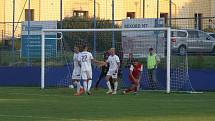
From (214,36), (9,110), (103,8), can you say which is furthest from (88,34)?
(9,110)

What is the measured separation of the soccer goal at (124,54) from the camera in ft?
104

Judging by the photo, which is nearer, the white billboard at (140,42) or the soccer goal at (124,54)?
the soccer goal at (124,54)

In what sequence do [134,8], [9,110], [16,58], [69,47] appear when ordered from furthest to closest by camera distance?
[134,8] < [16,58] < [69,47] < [9,110]

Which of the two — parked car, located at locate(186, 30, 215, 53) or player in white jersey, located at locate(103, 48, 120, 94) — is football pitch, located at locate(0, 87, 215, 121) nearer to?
player in white jersey, located at locate(103, 48, 120, 94)

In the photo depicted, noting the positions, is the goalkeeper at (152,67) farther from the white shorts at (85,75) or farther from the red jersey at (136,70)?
the white shorts at (85,75)

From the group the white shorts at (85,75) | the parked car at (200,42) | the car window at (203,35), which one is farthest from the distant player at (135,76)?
the car window at (203,35)

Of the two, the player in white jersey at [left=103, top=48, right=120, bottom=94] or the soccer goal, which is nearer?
the player in white jersey at [left=103, top=48, right=120, bottom=94]

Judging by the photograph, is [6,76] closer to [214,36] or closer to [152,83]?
[152,83]

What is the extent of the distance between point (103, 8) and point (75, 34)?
12.4 metres

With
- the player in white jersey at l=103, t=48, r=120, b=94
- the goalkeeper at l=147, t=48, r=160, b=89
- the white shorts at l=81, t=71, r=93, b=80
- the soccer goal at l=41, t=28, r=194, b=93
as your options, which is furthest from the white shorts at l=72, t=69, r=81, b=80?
the goalkeeper at l=147, t=48, r=160, b=89

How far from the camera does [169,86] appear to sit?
30.1 m

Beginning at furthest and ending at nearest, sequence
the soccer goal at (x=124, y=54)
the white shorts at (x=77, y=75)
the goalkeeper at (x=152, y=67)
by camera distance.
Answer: the goalkeeper at (x=152, y=67)
the soccer goal at (x=124, y=54)
the white shorts at (x=77, y=75)

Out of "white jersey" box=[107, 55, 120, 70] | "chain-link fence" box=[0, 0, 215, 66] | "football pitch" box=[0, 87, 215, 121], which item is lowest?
"football pitch" box=[0, 87, 215, 121]

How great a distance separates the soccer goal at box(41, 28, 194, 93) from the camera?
31812mm
